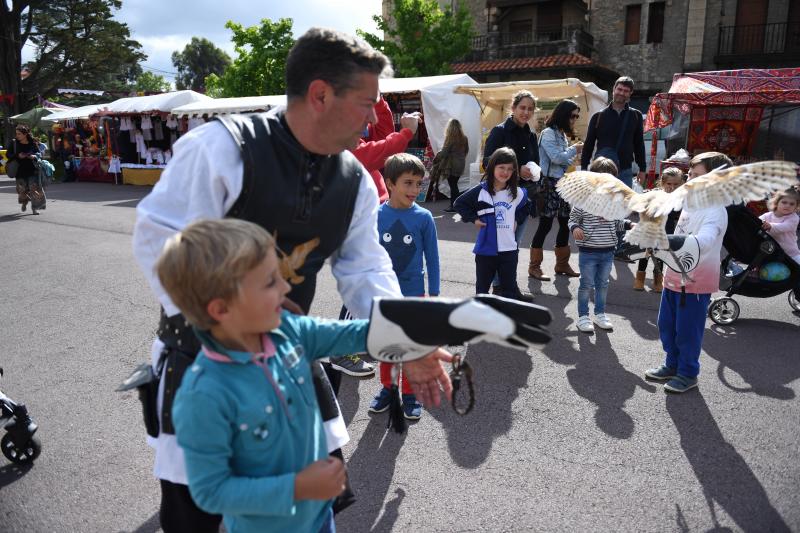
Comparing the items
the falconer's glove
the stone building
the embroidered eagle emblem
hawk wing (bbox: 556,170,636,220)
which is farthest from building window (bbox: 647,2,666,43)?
the embroidered eagle emblem

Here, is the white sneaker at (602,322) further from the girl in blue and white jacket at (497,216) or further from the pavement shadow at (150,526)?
the pavement shadow at (150,526)

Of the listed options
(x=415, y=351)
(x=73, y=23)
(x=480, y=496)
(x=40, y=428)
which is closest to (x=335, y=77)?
(x=415, y=351)

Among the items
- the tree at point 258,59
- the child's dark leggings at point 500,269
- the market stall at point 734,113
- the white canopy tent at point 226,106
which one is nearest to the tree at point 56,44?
the tree at point 258,59

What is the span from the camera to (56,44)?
1385 inches

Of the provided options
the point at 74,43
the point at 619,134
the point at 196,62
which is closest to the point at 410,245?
the point at 619,134

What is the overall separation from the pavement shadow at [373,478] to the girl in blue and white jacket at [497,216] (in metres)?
2.11

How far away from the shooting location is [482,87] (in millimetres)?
13078

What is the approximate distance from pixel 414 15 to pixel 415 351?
1035 inches

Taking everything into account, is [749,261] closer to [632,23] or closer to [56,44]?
[632,23]

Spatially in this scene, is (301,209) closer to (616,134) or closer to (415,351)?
(415,351)

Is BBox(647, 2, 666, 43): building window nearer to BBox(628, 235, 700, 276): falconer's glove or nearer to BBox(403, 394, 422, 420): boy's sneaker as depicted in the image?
BBox(628, 235, 700, 276): falconer's glove

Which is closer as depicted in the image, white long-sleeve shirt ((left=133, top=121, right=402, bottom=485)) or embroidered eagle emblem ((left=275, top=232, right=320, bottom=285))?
white long-sleeve shirt ((left=133, top=121, right=402, bottom=485))

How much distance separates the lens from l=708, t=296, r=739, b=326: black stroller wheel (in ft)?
17.3

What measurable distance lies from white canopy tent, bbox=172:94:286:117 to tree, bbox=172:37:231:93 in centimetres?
7088
